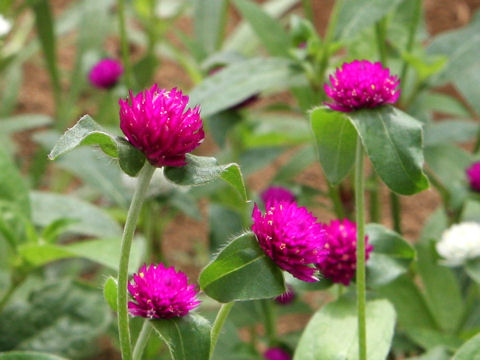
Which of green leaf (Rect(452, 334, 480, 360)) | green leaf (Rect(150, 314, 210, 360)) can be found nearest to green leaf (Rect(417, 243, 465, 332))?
green leaf (Rect(452, 334, 480, 360))

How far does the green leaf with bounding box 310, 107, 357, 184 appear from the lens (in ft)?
2.70

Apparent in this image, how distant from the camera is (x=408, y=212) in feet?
7.36

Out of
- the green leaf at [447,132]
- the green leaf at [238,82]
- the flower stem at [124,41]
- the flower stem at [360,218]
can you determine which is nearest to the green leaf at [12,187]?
the green leaf at [238,82]

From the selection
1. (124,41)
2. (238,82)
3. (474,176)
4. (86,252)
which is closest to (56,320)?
(86,252)

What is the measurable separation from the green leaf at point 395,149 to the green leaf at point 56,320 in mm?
595

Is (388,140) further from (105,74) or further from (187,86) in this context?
(187,86)

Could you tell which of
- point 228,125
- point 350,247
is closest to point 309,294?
point 228,125

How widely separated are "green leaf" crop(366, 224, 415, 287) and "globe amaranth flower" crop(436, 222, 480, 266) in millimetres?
213

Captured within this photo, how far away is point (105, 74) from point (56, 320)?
622 millimetres

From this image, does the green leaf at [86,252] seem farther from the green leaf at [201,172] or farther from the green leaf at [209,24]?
the green leaf at [209,24]

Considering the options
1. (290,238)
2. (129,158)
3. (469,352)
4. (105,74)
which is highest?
(105,74)

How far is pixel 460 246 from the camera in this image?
1.14 m

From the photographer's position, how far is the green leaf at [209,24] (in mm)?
1773

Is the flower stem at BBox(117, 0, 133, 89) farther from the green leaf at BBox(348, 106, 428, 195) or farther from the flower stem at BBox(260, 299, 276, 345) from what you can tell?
the green leaf at BBox(348, 106, 428, 195)
